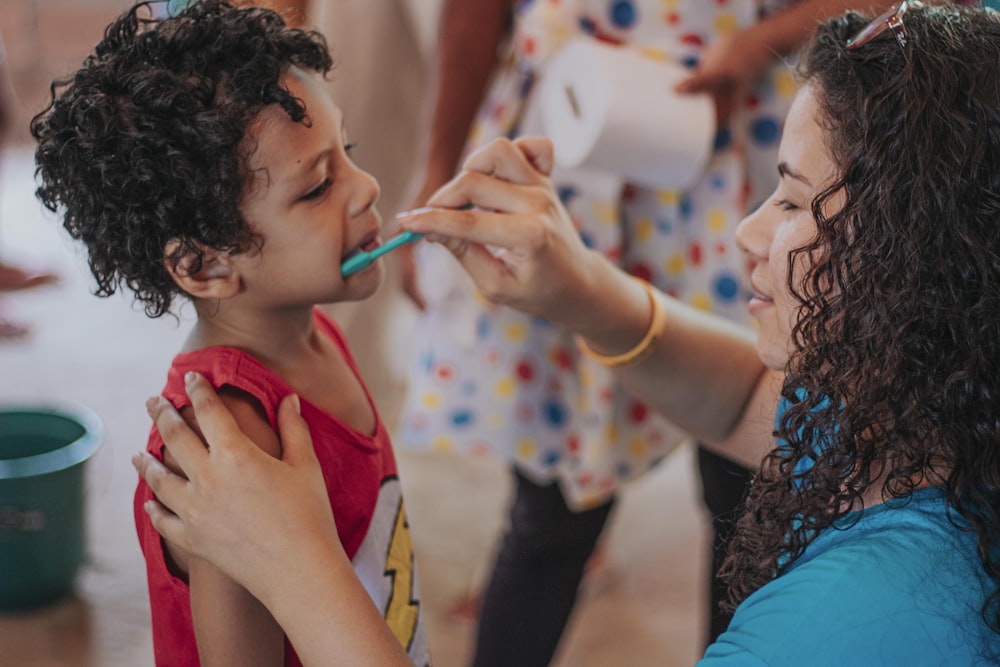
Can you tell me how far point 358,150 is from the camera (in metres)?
2.09

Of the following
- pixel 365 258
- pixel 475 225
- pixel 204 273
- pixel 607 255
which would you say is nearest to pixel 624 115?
pixel 607 255

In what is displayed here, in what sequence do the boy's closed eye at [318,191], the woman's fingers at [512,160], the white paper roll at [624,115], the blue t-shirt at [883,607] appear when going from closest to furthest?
1. the blue t-shirt at [883,607]
2. the boy's closed eye at [318,191]
3. the woman's fingers at [512,160]
4. the white paper roll at [624,115]

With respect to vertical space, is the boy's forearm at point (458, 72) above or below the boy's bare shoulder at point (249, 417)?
above

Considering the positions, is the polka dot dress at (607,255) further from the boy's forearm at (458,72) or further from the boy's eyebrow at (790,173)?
the boy's eyebrow at (790,173)

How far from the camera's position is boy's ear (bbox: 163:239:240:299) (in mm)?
877

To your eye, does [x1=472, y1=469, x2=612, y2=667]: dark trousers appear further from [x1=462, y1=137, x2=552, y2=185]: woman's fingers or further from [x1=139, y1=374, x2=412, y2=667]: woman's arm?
[x1=139, y1=374, x2=412, y2=667]: woman's arm

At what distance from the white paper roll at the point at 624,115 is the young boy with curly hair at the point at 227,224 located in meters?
0.35

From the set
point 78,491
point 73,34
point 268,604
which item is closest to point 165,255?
point 268,604

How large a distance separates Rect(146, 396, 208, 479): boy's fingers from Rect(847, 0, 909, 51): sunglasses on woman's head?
1.83 ft

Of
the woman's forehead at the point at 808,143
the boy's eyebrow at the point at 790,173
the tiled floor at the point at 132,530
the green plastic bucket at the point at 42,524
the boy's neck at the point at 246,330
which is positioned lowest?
the tiled floor at the point at 132,530

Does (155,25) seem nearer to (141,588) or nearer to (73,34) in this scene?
(141,588)

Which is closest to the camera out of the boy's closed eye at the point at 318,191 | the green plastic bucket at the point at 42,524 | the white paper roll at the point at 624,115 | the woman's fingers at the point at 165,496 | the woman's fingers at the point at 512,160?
the woman's fingers at the point at 165,496

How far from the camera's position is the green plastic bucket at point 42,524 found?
60.0 inches

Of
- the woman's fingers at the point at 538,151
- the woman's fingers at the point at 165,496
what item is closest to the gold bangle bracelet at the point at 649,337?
the woman's fingers at the point at 538,151
